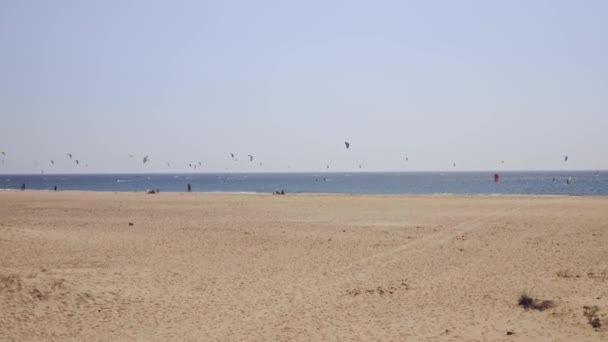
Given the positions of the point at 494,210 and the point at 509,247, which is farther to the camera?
the point at 494,210

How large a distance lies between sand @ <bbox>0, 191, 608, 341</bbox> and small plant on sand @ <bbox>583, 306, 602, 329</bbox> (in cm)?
9

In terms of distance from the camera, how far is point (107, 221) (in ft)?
89.3

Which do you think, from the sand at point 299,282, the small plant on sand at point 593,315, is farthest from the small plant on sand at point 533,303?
the small plant on sand at point 593,315

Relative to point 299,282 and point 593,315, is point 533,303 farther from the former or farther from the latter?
point 299,282

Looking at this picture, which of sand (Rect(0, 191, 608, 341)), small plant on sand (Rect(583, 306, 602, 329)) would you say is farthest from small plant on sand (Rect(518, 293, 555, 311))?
small plant on sand (Rect(583, 306, 602, 329))

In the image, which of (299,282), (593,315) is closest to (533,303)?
(593,315)

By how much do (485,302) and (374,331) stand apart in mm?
3240

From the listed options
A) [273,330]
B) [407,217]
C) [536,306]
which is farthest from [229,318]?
[407,217]

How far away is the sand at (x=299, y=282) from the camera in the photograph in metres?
9.93

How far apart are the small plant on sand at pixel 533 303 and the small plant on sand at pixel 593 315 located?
26.8 inches

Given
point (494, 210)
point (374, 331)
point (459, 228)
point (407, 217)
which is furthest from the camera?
point (494, 210)

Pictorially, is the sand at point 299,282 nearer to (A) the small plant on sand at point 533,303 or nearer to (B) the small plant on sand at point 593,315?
(B) the small plant on sand at point 593,315

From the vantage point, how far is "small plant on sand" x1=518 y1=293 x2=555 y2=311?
10961 millimetres

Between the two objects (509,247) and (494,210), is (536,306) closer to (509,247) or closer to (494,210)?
(509,247)
